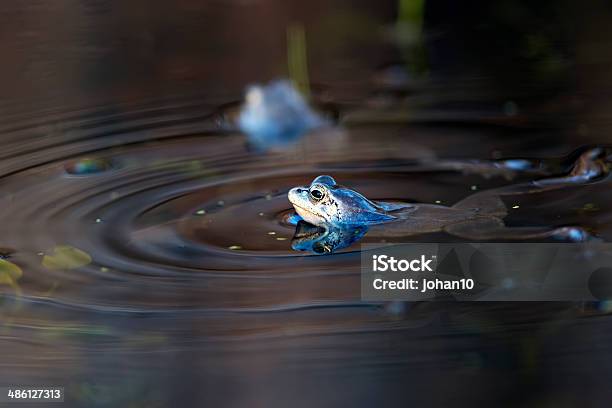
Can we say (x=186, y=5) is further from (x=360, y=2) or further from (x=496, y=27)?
(x=496, y=27)

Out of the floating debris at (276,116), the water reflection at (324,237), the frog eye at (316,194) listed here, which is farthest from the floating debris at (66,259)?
the floating debris at (276,116)

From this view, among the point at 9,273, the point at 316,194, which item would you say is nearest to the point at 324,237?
the point at 316,194

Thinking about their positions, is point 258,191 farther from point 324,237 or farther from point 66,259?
point 66,259

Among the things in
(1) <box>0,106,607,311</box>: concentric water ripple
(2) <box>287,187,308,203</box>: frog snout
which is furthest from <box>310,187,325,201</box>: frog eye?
(1) <box>0,106,607,311</box>: concentric water ripple

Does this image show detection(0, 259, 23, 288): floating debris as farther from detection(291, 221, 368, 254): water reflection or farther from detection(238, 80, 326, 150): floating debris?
detection(238, 80, 326, 150): floating debris

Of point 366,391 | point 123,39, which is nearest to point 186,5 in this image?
point 123,39
